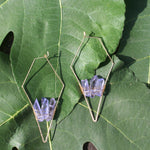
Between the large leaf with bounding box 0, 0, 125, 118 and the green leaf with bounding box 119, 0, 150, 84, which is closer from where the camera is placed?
the large leaf with bounding box 0, 0, 125, 118

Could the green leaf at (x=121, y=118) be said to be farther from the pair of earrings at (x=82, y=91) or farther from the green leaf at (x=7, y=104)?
the green leaf at (x=7, y=104)

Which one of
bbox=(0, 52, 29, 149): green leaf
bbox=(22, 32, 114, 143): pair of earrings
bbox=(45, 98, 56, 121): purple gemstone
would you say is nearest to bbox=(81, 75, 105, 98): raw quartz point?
bbox=(22, 32, 114, 143): pair of earrings

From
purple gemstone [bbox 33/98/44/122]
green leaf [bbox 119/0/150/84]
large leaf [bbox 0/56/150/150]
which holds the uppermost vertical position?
green leaf [bbox 119/0/150/84]

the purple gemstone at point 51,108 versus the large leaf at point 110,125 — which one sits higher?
the purple gemstone at point 51,108

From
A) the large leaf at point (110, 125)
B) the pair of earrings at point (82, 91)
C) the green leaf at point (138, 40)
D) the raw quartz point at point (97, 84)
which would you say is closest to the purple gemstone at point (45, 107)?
the pair of earrings at point (82, 91)

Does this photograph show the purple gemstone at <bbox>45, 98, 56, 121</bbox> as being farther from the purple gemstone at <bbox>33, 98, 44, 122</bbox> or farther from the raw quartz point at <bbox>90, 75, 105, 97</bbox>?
the raw quartz point at <bbox>90, 75, 105, 97</bbox>

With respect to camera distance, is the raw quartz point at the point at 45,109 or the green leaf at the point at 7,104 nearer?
the raw quartz point at the point at 45,109

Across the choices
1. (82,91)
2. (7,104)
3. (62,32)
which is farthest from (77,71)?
(7,104)
